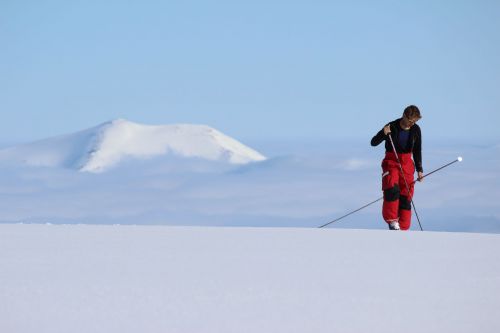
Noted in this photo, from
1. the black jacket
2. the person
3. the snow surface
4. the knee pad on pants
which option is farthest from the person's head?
the snow surface

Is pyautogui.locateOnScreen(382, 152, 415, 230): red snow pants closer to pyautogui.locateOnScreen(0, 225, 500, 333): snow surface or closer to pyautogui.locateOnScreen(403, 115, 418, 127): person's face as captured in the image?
pyautogui.locateOnScreen(403, 115, 418, 127): person's face

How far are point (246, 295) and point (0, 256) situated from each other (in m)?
2.93

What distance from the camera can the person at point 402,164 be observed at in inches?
385

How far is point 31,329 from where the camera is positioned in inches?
190

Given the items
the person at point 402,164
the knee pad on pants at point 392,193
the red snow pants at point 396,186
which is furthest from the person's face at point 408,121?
the knee pad on pants at point 392,193

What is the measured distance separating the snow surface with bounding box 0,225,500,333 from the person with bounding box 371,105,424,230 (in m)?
0.77

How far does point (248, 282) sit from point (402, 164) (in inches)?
168

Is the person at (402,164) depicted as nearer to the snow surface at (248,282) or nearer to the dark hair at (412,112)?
the dark hair at (412,112)

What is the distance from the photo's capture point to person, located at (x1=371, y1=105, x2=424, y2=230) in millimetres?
9773

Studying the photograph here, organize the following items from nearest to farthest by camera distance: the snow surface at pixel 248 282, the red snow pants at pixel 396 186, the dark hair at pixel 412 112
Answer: the snow surface at pixel 248 282 → the dark hair at pixel 412 112 → the red snow pants at pixel 396 186

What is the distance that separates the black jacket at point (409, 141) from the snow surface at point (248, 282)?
43.0 inches

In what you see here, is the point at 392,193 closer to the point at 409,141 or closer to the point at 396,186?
the point at 396,186

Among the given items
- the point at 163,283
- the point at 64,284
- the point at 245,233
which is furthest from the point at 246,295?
the point at 245,233

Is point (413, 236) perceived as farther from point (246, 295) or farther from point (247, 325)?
point (247, 325)
